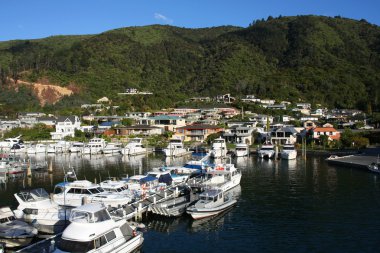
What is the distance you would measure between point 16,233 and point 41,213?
11.1 ft

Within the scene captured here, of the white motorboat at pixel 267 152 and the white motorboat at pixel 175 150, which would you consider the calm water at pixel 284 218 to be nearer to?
the white motorboat at pixel 267 152

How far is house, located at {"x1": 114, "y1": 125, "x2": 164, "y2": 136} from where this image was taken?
9294cm

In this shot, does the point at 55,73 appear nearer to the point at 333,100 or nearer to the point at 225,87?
the point at 225,87

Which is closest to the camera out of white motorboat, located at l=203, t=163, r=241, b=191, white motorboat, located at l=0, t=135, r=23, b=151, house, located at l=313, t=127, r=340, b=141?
white motorboat, located at l=203, t=163, r=241, b=191

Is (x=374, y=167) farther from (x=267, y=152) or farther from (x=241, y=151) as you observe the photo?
(x=241, y=151)

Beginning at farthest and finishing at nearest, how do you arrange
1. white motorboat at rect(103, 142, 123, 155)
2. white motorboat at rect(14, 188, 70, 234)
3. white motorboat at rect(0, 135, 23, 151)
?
white motorboat at rect(0, 135, 23, 151), white motorboat at rect(103, 142, 123, 155), white motorboat at rect(14, 188, 70, 234)

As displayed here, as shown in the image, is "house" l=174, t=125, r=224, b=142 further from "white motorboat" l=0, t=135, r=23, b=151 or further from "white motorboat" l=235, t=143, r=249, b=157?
"white motorboat" l=0, t=135, r=23, b=151

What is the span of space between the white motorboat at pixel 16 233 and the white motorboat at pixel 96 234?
4713mm

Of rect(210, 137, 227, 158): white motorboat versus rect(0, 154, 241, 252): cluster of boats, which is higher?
rect(210, 137, 227, 158): white motorboat

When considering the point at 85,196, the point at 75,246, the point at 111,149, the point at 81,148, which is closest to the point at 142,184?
the point at 85,196

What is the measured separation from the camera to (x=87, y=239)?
21.5 metres

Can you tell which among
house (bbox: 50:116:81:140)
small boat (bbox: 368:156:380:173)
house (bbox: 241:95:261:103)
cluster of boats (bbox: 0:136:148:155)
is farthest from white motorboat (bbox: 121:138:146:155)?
house (bbox: 241:95:261:103)

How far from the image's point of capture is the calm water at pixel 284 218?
1046 inches

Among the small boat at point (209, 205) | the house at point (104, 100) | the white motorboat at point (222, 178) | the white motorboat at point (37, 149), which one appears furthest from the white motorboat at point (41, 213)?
the house at point (104, 100)
